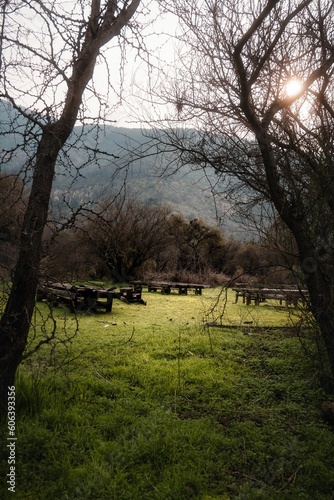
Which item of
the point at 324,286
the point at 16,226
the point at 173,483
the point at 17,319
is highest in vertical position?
the point at 16,226

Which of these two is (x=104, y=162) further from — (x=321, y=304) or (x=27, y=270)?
(x=321, y=304)

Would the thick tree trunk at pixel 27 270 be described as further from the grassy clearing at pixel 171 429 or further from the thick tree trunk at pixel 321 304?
the thick tree trunk at pixel 321 304

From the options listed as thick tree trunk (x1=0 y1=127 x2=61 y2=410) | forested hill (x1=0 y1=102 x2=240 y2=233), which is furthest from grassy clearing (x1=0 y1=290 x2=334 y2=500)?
forested hill (x1=0 y1=102 x2=240 y2=233)

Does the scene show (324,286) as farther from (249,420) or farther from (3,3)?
(3,3)

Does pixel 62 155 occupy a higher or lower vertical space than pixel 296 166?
lower

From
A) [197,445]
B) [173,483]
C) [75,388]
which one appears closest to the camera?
[173,483]

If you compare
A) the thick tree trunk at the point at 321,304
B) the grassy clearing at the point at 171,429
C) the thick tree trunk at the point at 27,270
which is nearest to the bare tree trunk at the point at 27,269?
the thick tree trunk at the point at 27,270

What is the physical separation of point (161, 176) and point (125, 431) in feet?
9.55

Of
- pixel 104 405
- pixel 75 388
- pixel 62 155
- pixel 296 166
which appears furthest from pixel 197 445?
pixel 296 166

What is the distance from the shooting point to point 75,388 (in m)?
4.57

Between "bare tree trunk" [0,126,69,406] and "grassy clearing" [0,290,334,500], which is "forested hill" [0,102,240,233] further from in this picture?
"grassy clearing" [0,290,334,500]

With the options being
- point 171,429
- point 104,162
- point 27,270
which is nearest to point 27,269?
point 27,270

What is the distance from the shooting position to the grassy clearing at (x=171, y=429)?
116 inches

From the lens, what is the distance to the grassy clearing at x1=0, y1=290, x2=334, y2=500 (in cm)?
294
